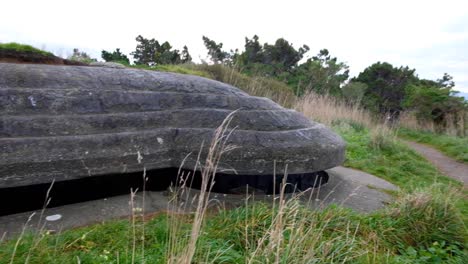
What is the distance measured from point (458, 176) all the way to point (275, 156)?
4236 millimetres

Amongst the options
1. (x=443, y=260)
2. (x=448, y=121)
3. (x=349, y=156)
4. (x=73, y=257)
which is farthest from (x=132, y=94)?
(x=448, y=121)

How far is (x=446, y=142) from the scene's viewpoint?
8.57 metres

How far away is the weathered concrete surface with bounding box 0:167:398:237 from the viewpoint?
2271mm

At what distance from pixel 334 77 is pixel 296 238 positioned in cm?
1609

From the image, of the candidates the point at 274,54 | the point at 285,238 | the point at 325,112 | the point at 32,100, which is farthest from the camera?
the point at 274,54

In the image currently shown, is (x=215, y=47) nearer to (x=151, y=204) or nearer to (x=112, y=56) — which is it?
(x=112, y=56)

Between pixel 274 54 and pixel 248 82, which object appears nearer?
pixel 248 82

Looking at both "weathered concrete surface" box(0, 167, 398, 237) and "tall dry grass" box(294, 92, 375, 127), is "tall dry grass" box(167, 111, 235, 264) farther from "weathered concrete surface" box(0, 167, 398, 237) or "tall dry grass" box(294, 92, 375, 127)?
"tall dry grass" box(294, 92, 375, 127)

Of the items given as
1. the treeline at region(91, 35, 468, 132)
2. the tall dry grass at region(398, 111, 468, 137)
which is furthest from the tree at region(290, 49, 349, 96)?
the tall dry grass at region(398, 111, 468, 137)

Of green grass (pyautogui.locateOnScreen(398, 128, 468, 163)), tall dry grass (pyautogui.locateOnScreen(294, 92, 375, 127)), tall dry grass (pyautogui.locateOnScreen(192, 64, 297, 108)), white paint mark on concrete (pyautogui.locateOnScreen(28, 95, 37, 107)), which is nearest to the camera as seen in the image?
white paint mark on concrete (pyautogui.locateOnScreen(28, 95, 37, 107))

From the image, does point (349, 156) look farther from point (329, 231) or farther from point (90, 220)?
point (90, 220)

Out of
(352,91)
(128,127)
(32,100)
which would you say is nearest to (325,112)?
(128,127)

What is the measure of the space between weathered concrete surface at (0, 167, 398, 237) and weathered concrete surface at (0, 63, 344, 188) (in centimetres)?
26

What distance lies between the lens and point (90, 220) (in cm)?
239
